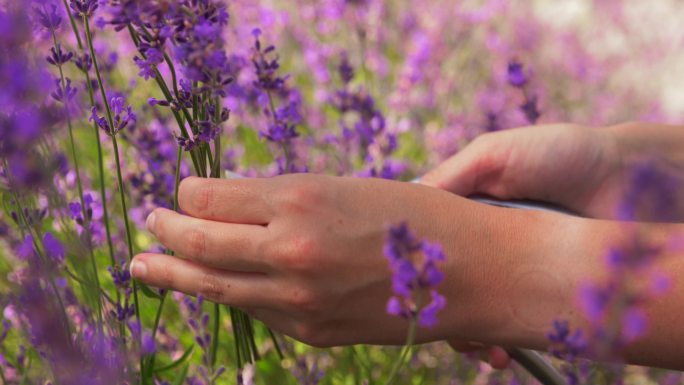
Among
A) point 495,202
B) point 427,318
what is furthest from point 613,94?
point 427,318

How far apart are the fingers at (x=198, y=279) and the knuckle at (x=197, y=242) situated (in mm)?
40

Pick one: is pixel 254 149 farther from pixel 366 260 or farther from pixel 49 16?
pixel 366 260

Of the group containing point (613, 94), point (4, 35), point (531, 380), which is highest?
point (4, 35)

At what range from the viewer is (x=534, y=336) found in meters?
1.26

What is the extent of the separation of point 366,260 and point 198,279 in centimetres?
26

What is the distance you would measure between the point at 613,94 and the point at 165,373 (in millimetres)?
3562

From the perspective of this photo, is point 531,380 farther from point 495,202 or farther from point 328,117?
point 328,117

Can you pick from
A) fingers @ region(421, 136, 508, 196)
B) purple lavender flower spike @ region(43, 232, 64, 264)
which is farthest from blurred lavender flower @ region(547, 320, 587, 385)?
fingers @ region(421, 136, 508, 196)

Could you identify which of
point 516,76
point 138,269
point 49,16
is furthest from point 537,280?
point 516,76

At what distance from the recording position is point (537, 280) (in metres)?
1.23

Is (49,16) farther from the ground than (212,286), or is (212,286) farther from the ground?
(49,16)

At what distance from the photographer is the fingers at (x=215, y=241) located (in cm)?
112

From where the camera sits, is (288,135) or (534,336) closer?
(534,336)

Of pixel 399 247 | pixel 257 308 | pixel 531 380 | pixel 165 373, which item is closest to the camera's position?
pixel 399 247
